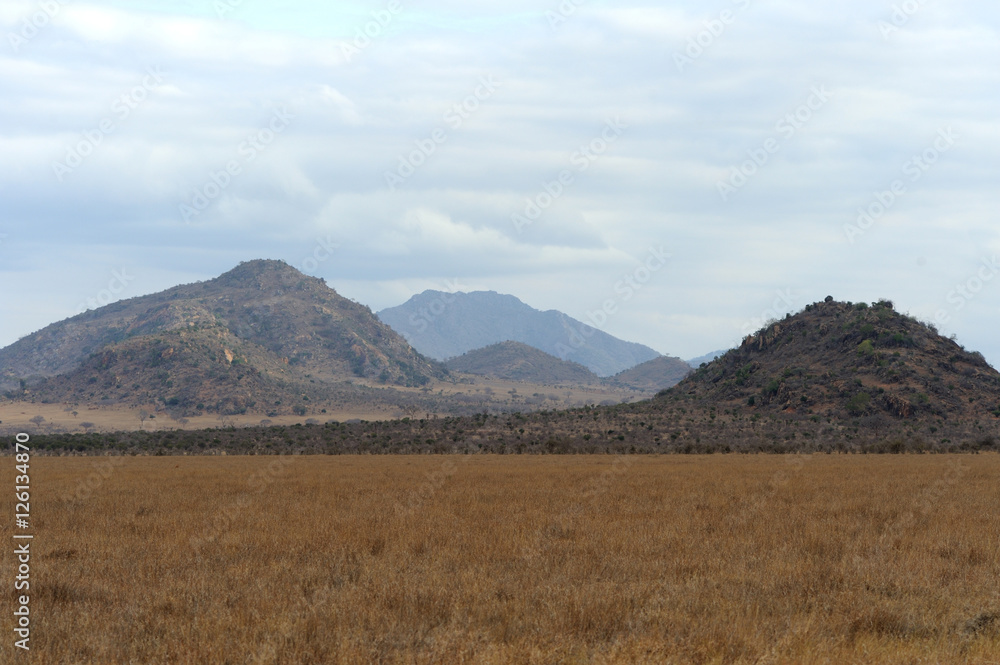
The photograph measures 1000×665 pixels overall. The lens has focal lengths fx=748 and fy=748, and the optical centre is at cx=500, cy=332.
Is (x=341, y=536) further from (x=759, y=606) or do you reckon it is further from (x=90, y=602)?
(x=759, y=606)

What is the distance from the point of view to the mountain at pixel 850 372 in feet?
239

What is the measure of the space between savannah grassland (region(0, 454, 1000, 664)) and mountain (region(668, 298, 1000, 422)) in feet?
191

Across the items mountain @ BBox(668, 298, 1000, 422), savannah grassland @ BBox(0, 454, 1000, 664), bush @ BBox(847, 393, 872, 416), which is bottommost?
savannah grassland @ BBox(0, 454, 1000, 664)

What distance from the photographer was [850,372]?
81.4m

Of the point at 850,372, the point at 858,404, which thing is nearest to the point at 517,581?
the point at 858,404

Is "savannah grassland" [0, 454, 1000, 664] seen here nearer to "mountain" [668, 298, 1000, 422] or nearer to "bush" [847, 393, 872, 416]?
"bush" [847, 393, 872, 416]

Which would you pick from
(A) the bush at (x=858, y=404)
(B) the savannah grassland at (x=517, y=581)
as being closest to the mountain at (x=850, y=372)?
(A) the bush at (x=858, y=404)

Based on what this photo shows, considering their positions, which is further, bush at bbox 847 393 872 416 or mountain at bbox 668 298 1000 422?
mountain at bbox 668 298 1000 422

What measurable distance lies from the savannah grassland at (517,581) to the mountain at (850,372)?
191ft

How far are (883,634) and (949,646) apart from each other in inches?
25.3

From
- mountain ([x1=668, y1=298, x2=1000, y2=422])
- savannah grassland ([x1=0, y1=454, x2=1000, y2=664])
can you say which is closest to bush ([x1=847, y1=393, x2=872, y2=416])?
mountain ([x1=668, y1=298, x2=1000, y2=422])

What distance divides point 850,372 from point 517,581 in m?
80.8

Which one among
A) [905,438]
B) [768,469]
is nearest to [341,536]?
[768,469]

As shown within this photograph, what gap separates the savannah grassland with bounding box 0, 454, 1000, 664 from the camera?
766cm
